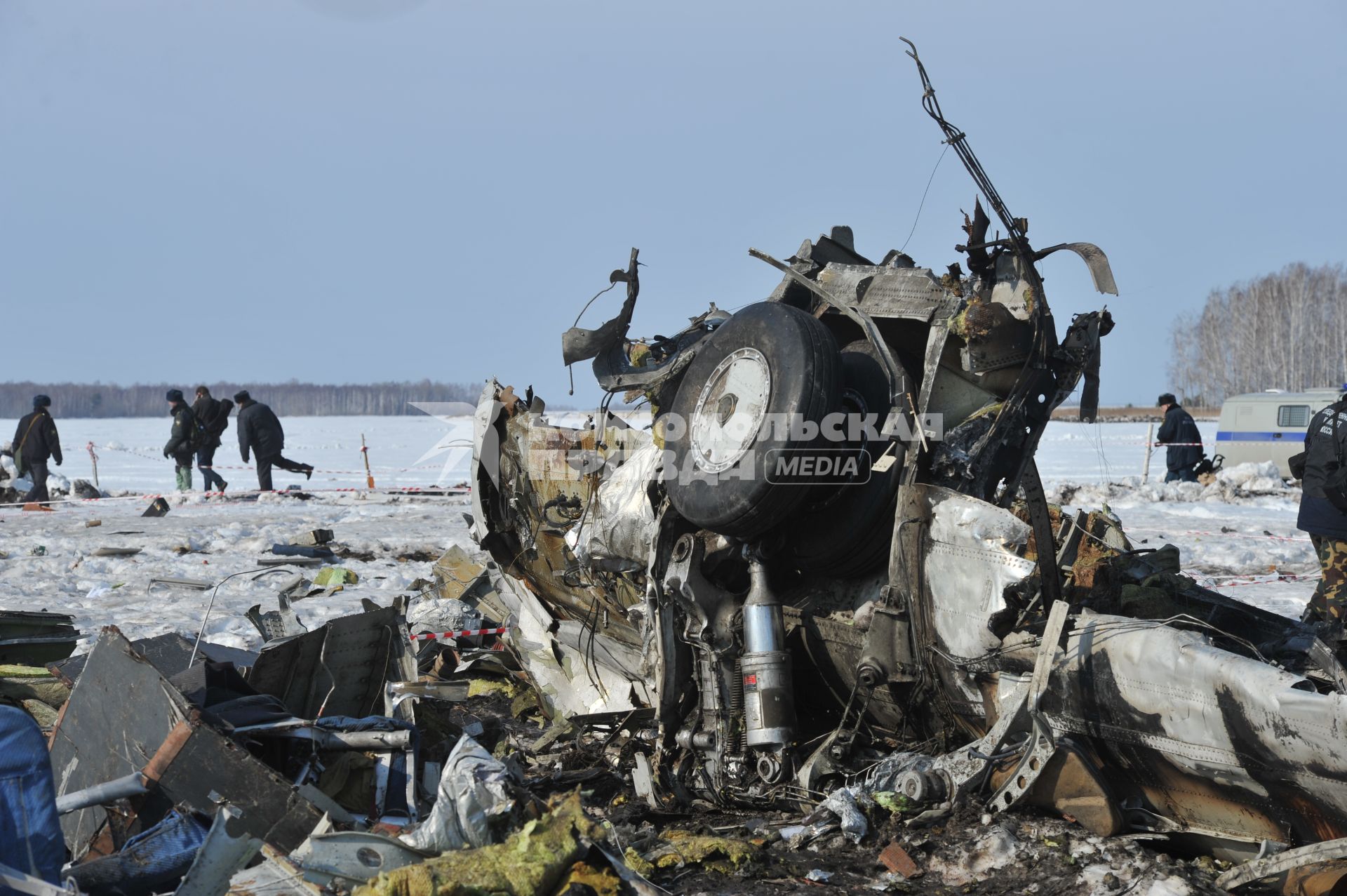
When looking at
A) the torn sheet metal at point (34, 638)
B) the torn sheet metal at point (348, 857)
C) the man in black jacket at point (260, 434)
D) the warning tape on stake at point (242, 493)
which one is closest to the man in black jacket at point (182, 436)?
the warning tape on stake at point (242, 493)

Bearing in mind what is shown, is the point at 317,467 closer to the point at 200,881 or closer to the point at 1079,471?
the point at 1079,471

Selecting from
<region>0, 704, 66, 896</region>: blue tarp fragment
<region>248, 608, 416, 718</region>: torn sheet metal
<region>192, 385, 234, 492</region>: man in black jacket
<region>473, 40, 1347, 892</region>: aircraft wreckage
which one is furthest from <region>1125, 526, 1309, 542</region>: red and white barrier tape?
<region>192, 385, 234, 492</region>: man in black jacket

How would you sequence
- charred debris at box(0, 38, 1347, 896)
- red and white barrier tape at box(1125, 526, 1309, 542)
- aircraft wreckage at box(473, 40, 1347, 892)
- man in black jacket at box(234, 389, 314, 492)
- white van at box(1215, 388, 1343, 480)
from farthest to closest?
1. white van at box(1215, 388, 1343, 480)
2. man in black jacket at box(234, 389, 314, 492)
3. red and white barrier tape at box(1125, 526, 1309, 542)
4. aircraft wreckage at box(473, 40, 1347, 892)
5. charred debris at box(0, 38, 1347, 896)

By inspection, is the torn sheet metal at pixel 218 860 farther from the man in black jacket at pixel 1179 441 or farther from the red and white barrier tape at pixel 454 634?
the man in black jacket at pixel 1179 441

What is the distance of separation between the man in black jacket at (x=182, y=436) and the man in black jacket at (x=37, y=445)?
4.86ft

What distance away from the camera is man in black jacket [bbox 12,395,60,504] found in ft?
49.1

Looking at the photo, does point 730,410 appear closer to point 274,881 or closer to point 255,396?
point 274,881

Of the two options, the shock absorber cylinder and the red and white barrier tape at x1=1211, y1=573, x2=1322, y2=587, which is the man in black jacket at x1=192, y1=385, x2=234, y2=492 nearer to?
the red and white barrier tape at x1=1211, y1=573, x2=1322, y2=587

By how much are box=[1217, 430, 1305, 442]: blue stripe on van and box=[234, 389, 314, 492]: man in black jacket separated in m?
16.5

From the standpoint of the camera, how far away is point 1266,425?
1981 cm

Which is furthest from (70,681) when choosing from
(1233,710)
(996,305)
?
(1233,710)

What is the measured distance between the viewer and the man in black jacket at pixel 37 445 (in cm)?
1498

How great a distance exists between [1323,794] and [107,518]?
13.0m

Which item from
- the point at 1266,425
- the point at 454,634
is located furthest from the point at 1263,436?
the point at 454,634
